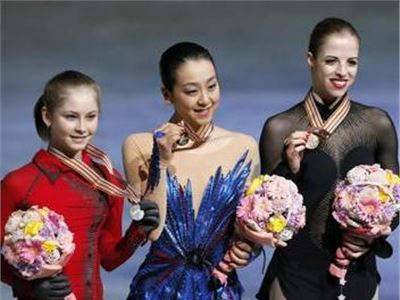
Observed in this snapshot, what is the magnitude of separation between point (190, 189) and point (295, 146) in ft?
1.14

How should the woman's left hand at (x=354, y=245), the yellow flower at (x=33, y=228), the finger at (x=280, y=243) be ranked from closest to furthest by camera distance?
the yellow flower at (x=33, y=228) < the finger at (x=280, y=243) < the woman's left hand at (x=354, y=245)

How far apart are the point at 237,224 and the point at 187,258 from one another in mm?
189

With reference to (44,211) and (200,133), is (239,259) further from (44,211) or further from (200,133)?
(44,211)

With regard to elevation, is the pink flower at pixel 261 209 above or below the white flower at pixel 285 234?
above

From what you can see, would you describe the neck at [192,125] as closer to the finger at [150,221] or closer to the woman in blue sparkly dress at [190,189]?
the woman in blue sparkly dress at [190,189]

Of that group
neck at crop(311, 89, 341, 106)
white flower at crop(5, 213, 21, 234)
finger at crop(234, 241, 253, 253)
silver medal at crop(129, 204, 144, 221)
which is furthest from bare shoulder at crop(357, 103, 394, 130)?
white flower at crop(5, 213, 21, 234)

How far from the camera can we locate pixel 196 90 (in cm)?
445

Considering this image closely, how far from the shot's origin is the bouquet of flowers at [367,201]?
14.7 ft

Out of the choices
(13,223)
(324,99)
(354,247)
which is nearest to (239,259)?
(354,247)

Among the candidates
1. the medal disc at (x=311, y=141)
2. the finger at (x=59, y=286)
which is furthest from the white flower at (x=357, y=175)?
the finger at (x=59, y=286)

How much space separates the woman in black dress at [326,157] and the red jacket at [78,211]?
0.52 m

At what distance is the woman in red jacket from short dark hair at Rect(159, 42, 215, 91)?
0.25 metres

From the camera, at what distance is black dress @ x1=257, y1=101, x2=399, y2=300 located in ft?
15.0

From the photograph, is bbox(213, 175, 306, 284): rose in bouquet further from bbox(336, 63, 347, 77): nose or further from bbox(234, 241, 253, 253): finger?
bbox(336, 63, 347, 77): nose
